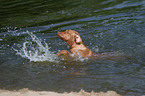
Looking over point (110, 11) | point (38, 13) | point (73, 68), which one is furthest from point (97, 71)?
point (38, 13)

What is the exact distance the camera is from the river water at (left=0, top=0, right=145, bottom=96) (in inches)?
223

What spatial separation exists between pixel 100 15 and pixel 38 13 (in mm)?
4115

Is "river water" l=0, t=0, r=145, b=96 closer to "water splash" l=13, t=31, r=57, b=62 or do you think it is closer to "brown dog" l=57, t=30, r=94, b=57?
"water splash" l=13, t=31, r=57, b=62

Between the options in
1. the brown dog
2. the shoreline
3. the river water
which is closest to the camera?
the shoreline

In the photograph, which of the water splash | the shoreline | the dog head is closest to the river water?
the water splash

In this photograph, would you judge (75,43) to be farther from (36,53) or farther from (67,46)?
(36,53)

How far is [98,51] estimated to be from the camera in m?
8.19

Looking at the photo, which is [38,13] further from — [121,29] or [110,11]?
[121,29]

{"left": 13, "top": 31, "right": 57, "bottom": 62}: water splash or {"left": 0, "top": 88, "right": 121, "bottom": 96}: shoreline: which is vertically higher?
{"left": 13, "top": 31, "right": 57, "bottom": 62}: water splash

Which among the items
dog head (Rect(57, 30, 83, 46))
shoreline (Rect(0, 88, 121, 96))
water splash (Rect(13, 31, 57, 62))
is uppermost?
dog head (Rect(57, 30, 83, 46))

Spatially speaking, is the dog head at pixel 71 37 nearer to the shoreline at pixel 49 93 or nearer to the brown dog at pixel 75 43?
the brown dog at pixel 75 43

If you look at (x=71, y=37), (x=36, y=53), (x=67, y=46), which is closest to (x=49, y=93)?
(x=71, y=37)

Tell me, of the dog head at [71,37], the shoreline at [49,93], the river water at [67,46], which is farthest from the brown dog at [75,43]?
the shoreline at [49,93]

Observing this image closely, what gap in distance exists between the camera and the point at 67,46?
899 cm
